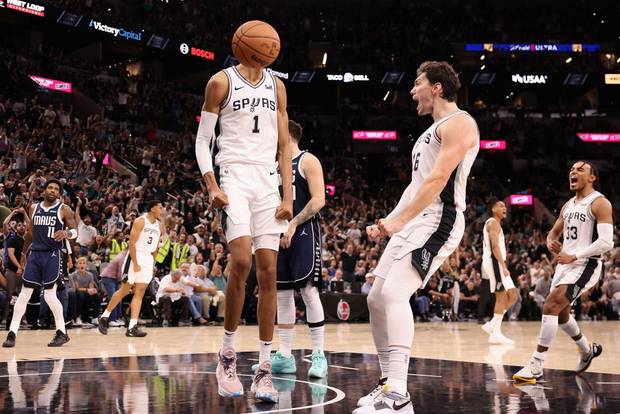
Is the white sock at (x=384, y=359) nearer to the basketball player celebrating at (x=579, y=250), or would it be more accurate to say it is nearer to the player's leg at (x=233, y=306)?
the player's leg at (x=233, y=306)

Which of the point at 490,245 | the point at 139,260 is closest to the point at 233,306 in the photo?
the point at 139,260

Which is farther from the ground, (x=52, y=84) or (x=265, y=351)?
(x=52, y=84)

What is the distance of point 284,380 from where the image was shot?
6.02m

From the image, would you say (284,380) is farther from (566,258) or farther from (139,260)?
(139,260)

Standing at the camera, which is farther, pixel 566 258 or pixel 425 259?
pixel 566 258

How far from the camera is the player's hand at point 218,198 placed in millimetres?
4922

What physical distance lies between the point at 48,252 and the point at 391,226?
6.44 m

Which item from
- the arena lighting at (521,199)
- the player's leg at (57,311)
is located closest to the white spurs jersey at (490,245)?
the player's leg at (57,311)

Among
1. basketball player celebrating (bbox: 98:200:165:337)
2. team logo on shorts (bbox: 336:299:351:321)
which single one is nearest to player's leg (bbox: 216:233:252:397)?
basketball player celebrating (bbox: 98:200:165:337)

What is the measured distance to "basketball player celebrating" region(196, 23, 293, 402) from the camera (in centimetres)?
500

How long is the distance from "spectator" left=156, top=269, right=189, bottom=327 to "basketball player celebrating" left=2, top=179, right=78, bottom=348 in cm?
463

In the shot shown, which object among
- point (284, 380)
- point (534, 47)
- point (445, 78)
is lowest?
point (284, 380)

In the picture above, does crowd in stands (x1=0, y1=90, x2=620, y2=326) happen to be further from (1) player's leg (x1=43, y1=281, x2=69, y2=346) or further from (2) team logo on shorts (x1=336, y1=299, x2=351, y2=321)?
(1) player's leg (x1=43, y1=281, x2=69, y2=346)

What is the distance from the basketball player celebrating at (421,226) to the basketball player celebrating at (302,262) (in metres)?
1.82
